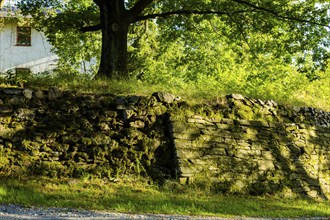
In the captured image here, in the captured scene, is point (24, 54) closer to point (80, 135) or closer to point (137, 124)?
point (137, 124)

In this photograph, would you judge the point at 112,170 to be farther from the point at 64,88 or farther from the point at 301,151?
the point at 301,151

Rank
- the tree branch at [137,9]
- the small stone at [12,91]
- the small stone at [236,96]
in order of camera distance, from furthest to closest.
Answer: the tree branch at [137,9]
the small stone at [236,96]
the small stone at [12,91]

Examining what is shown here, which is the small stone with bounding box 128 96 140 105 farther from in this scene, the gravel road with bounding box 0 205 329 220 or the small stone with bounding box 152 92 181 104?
the gravel road with bounding box 0 205 329 220

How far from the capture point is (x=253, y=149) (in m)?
12.8

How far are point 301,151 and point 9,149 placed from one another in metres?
8.08

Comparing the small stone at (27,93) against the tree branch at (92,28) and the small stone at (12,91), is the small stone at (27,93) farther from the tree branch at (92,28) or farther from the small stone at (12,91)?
the tree branch at (92,28)

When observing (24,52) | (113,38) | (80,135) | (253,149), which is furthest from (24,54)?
(253,149)

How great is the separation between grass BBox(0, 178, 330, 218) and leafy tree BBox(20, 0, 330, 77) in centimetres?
504

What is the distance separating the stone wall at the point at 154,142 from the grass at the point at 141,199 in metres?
0.45

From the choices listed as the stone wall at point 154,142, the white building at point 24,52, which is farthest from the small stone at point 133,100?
the white building at point 24,52

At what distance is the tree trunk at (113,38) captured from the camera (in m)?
15.0

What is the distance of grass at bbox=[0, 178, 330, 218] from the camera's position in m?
8.62

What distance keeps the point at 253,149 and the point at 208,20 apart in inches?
248

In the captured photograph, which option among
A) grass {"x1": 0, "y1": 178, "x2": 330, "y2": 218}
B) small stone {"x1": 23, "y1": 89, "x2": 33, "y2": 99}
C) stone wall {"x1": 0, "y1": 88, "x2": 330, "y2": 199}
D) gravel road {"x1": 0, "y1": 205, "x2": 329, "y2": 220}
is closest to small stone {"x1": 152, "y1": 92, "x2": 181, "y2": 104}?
stone wall {"x1": 0, "y1": 88, "x2": 330, "y2": 199}
